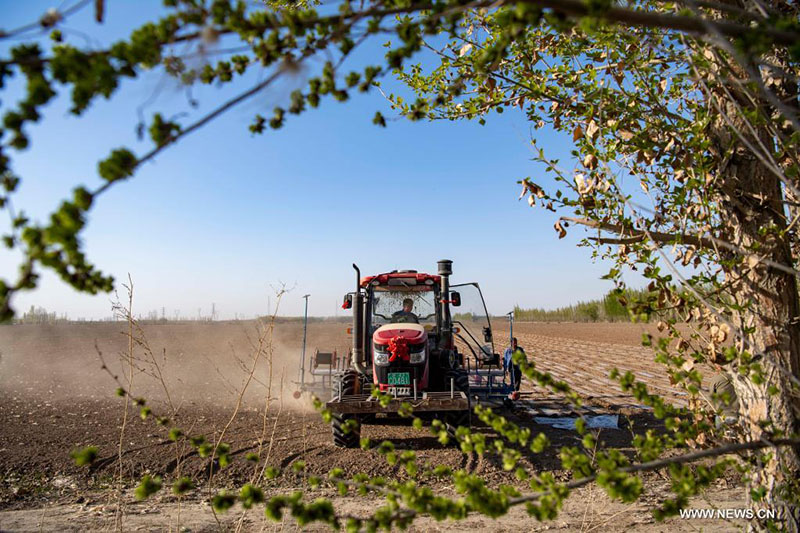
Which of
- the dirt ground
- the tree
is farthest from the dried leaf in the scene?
the dirt ground

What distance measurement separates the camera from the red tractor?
273 inches

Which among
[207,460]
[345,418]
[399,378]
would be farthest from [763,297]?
[345,418]

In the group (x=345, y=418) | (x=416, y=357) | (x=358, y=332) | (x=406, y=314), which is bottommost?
(x=345, y=418)

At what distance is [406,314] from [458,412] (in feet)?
6.99

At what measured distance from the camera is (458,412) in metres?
7.12

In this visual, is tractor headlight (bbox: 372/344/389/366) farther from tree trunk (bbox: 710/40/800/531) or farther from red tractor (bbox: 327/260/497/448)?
tree trunk (bbox: 710/40/800/531)

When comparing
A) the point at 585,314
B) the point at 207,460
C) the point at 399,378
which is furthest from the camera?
the point at 585,314

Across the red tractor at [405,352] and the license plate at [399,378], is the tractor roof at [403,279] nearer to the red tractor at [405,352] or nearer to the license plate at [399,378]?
the red tractor at [405,352]

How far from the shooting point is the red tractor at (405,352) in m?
6.94

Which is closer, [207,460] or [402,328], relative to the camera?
[207,460]

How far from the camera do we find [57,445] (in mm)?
7305

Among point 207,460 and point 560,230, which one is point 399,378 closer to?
point 207,460

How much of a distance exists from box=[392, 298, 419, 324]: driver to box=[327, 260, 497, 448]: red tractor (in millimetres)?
10

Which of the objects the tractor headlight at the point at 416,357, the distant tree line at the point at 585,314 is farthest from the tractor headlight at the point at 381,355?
the distant tree line at the point at 585,314
